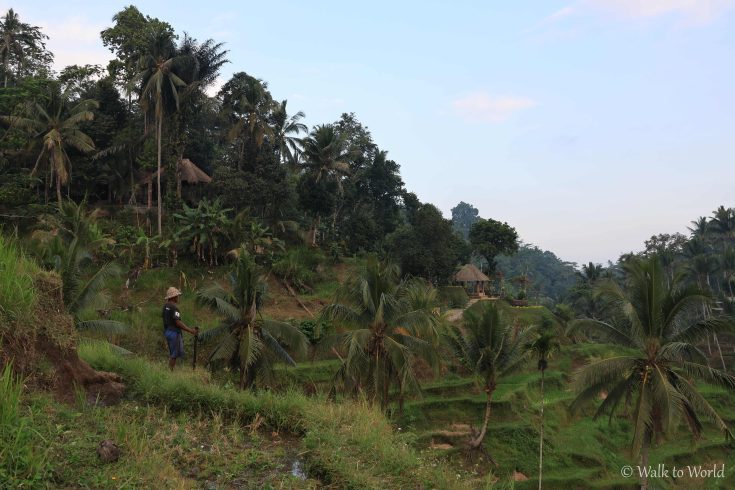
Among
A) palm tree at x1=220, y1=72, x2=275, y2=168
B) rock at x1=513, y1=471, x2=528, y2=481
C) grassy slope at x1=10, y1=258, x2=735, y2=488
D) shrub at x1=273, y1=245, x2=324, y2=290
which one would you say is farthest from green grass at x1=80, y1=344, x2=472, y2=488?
palm tree at x1=220, y1=72, x2=275, y2=168

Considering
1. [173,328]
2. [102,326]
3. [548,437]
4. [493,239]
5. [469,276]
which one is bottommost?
[548,437]

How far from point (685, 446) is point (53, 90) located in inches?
1635

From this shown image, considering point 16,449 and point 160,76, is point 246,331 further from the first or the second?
point 160,76

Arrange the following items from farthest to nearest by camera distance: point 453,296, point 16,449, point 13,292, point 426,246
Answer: point 453,296 → point 426,246 → point 13,292 → point 16,449

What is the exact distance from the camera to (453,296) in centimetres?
4025

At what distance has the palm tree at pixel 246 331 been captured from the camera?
1625 cm

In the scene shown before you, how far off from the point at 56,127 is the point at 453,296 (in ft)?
96.5

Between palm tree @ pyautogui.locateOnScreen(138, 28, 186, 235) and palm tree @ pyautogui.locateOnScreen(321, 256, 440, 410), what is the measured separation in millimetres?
17801

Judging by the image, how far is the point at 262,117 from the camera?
120 ft

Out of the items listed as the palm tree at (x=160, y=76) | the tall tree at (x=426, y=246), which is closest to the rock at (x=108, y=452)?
the palm tree at (x=160, y=76)

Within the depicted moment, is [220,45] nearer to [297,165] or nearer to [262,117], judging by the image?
[262,117]

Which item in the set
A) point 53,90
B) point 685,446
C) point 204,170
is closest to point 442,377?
point 685,446

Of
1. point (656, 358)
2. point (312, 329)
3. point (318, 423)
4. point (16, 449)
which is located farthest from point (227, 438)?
point (312, 329)

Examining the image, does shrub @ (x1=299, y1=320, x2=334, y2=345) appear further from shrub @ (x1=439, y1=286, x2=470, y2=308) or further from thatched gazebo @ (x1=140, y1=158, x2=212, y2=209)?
thatched gazebo @ (x1=140, y1=158, x2=212, y2=209)
